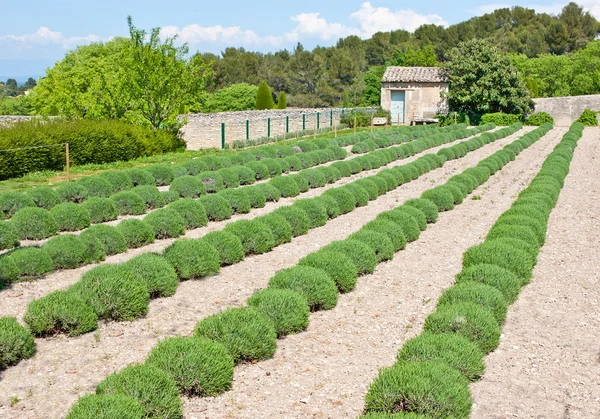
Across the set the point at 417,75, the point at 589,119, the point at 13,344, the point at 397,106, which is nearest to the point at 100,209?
the point at 13,344

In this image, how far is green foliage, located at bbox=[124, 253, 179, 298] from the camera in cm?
809

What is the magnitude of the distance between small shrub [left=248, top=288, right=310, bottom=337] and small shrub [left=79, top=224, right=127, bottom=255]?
3.67m

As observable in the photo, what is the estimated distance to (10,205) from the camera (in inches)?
511

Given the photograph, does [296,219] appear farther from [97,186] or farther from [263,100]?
[263,100]

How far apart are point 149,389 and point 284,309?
2289mm

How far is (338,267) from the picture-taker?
343 inches

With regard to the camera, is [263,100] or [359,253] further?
[263,100]

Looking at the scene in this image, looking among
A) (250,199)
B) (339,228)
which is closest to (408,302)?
(339,228)

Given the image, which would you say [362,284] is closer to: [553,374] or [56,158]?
[553,374]

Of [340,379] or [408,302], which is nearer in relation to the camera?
[340,379]

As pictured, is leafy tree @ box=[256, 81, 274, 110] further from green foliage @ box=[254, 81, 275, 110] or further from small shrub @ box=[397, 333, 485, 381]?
small shrub @ box=[397, 333, 485, 381]

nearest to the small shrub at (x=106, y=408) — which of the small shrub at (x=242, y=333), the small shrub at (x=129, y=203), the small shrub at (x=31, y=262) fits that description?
the small shrub at (x=242, y=333)

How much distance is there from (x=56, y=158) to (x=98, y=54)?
41.3 metres

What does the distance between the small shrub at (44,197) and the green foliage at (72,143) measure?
5.14 metres
